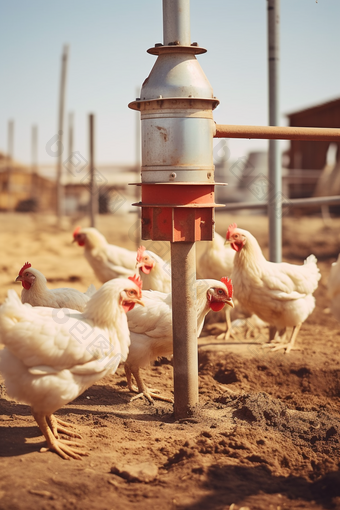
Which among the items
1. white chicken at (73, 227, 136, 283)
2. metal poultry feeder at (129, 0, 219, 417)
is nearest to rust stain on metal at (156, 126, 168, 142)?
metal poultry feeder at (129, 0, 219, 417)

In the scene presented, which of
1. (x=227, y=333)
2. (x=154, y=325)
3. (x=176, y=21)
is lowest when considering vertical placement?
(x=227, y=333)

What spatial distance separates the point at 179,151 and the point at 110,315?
40.5 inches

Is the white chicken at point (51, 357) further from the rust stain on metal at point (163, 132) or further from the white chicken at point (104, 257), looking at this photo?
the white chicken at point (104, 257)

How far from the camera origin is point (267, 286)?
190 inches

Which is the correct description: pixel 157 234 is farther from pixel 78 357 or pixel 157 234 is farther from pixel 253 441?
pixel 253 441

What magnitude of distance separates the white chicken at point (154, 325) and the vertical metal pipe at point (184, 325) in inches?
22.3

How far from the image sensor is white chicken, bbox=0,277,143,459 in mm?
2621

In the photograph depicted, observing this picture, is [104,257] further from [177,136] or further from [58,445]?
[58,445]

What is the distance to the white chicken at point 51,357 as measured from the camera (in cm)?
262

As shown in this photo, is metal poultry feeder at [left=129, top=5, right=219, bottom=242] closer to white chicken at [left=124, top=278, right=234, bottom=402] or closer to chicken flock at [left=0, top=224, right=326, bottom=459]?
chicken flock at [left=0, top=224, right=326, bottom=459]

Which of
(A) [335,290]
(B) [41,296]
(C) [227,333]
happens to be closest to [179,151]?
(A) [335,290]

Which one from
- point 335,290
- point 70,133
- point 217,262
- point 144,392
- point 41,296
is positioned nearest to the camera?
point 335,290

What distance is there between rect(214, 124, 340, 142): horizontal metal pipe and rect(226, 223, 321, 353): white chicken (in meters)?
1.55

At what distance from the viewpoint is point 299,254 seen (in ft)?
35.0
